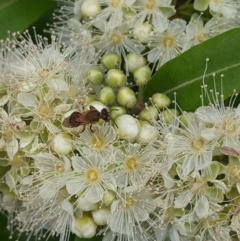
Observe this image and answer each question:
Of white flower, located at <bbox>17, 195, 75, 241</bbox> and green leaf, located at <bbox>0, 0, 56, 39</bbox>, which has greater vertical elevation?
green leaf, located at <bbox>0, 0, 56, 39</bbox>

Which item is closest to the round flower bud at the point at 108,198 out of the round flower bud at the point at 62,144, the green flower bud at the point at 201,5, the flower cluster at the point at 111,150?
the flower cluster at the point at 111,150

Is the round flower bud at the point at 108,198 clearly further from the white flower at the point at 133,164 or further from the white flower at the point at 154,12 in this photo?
the white flower at the point at 154,12

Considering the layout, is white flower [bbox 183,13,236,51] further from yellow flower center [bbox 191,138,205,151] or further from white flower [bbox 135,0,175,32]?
yellow flower center [bbox 191,138,205,151]

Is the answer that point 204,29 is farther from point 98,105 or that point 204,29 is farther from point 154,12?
point 98,105

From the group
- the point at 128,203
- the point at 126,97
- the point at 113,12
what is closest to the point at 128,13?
the point at 113,12

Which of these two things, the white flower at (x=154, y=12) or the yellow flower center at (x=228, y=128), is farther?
the white flower at (x=154, y=12)

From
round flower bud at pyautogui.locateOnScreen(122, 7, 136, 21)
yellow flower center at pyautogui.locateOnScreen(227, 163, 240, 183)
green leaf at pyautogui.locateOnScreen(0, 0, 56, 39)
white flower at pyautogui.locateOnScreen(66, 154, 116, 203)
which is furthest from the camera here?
green leaf at pyautogui.locateOnScreen(0, 0, 56, 39)

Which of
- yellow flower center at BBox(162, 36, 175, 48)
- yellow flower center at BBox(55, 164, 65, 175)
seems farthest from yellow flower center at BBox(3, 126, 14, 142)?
yellow flower center at BBox(162, 36, 175, 48)

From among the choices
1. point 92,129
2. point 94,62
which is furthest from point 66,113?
point 94,62
